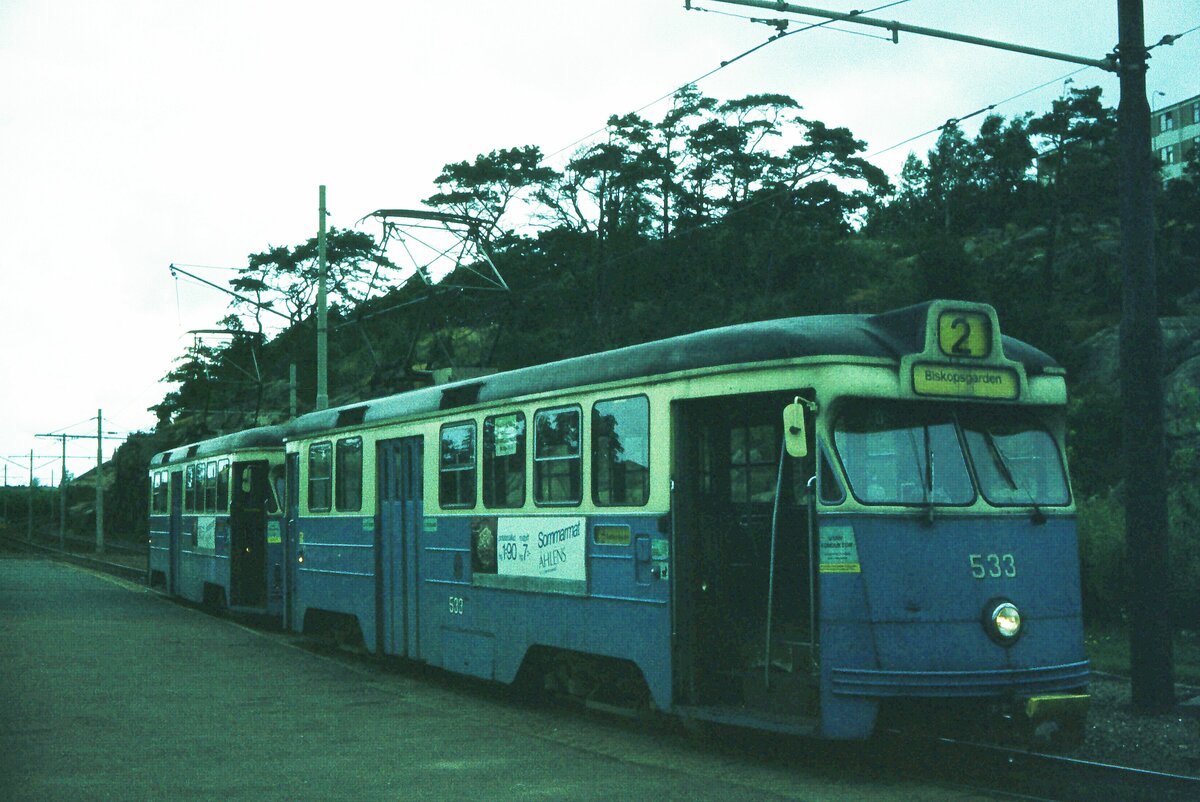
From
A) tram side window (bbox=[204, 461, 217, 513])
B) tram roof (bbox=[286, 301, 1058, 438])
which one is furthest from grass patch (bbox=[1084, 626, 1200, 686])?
tram side window (bbox=[204, 461, 217, 513])

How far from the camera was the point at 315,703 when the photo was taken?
12.4m

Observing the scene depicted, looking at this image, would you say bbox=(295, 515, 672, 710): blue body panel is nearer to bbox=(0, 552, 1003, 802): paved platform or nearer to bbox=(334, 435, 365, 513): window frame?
bbox=(334, 435, 365, 513): window frame

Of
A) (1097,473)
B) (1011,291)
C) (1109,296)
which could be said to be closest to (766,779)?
(1097,473)

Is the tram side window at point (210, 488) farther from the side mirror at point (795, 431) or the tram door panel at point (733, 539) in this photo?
the side mirror at point (795, 431)

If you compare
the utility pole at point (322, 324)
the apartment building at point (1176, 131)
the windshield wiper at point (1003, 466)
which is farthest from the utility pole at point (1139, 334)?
the apartment building at point (1176, 131)

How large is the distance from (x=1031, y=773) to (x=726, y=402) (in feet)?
10.3

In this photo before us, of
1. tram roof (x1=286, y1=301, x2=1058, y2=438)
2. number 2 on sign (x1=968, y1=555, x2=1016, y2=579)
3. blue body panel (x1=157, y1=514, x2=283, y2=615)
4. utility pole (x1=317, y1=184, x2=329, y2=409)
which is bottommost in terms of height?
blue body panel (x1=157, y1=514, x2=283, y2=615)

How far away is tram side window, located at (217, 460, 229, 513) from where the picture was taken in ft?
72.9

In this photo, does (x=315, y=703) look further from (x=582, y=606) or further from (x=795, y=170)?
(x=795, y=170)

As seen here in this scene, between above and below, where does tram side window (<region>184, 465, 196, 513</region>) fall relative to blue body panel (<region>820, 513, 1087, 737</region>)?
above

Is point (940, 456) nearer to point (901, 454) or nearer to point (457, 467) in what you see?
point (901, 454)

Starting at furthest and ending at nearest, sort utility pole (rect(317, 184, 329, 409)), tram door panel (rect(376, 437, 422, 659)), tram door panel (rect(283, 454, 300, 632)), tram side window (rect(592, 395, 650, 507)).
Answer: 1. utility pole (rect(317, 184, 329, 409))
2. tram door panel (rect(283, 454, 300, 632))
3. tram door panel (rect(376, 437, 422, 659))
4. tram side window (rect(592, 395, 650, 507))

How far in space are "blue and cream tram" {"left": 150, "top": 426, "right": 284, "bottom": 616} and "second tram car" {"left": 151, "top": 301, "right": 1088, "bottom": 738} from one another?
336 inches

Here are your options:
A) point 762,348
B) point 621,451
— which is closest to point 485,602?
point 621,451
